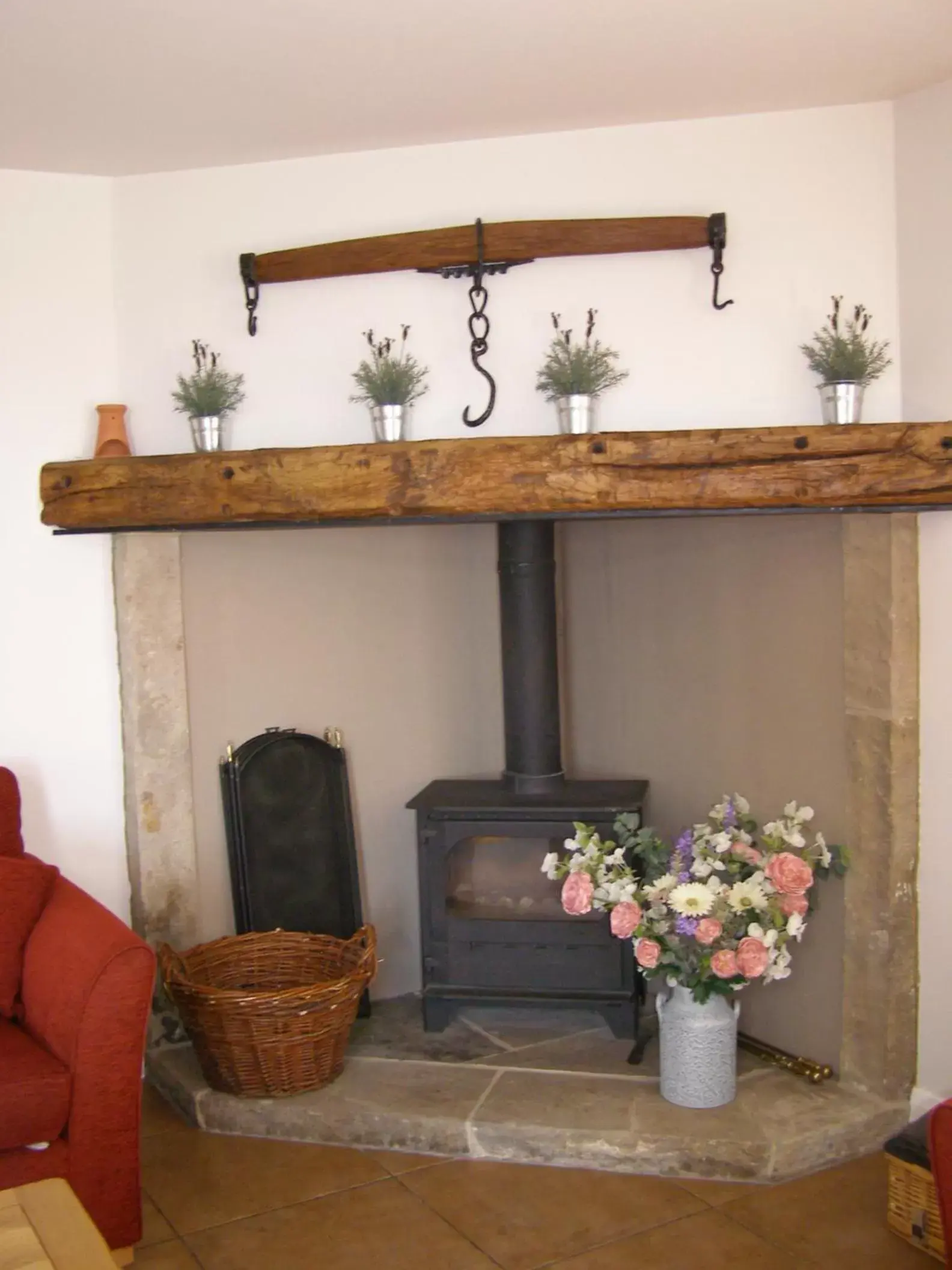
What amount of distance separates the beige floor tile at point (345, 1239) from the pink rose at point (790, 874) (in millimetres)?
1007

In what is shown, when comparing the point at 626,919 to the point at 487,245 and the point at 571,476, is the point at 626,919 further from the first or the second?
the point at 487,245

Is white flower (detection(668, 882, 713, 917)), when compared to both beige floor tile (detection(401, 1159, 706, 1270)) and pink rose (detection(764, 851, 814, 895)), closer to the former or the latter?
pink rose (detection(764, 851, 814, 895))

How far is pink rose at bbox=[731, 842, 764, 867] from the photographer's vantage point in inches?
114

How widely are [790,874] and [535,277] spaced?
1494 mm

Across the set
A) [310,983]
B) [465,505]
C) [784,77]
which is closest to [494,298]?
[465,505]

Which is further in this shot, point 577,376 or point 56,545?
point 56,545

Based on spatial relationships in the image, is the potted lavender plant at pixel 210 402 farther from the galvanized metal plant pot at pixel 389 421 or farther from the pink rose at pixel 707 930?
the pink rose at pixel 707 930

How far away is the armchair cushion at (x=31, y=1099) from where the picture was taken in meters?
2.30

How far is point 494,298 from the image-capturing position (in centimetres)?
295

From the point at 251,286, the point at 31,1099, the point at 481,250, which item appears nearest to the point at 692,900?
the point at 31,1099

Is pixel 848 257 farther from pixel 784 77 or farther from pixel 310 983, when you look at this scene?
pixel 310 983

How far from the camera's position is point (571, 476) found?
2713 mm

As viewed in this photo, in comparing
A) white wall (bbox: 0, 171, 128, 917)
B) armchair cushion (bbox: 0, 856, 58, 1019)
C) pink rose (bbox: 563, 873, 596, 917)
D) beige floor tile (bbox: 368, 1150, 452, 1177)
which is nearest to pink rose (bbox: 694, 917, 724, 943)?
pink rose (bbox: 563, 873, 596, 917)

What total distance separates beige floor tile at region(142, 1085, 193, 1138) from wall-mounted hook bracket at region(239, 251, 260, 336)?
197 centimetres
